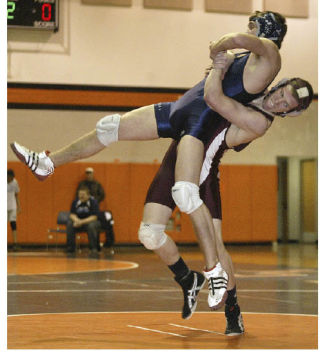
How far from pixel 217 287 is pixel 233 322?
1.60ft

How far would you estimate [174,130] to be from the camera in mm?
5195

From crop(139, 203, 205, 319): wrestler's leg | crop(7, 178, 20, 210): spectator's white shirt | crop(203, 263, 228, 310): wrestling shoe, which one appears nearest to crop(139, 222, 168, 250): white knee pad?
crop(139, 203, 205, 319): wrestler's leg

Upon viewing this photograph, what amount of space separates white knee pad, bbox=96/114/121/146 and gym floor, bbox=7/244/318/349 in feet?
3.92

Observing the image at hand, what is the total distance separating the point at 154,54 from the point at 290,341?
1221cm

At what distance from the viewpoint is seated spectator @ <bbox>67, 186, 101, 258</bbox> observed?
14398 mm

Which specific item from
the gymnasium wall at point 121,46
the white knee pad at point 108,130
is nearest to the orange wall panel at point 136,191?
the gymnasium wall at point 121,46

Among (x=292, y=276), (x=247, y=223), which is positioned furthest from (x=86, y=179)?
(x=292, y=276)

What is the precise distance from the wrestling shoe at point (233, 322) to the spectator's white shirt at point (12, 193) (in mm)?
10460

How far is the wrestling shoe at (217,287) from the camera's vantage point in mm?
4906

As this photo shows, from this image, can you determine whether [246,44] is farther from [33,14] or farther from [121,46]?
[121,46]

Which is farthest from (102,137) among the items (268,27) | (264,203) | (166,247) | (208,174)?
(264,203)

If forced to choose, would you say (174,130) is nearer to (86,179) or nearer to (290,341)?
(290,341)

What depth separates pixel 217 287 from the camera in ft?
16.3

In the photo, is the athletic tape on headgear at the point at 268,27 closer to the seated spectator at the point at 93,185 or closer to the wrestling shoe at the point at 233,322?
the wrestling shoe at the point at 233,322
